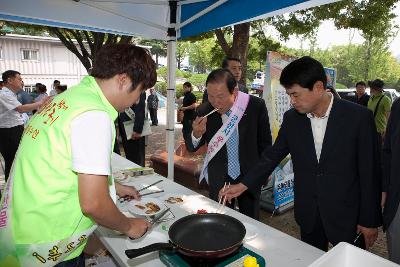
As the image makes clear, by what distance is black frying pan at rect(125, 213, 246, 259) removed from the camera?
4.40 feet

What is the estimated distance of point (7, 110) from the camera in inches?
197

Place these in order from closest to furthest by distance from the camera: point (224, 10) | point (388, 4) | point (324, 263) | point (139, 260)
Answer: point (324, 263) < point (139, 260) < point (224, 10) < point (388, 4)

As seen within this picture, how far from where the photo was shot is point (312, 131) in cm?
200

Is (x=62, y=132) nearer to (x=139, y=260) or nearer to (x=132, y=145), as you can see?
(x=139, y=260)

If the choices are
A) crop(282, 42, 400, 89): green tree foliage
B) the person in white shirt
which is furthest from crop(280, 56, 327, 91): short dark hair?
crop(282, 42, 400, 89): green tree foliage

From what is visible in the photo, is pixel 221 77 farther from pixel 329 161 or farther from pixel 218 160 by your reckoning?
pixel 329 161

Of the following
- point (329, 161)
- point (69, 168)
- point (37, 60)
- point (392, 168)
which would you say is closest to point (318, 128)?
point (329, 161)

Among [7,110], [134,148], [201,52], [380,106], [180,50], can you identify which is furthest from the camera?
[180,50]

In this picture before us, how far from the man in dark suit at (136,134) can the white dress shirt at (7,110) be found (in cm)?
172

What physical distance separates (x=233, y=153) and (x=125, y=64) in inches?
67.3

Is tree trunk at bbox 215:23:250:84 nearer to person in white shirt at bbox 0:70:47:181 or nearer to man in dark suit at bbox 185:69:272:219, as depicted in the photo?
person in white shirt at bbox 0:70:47:181

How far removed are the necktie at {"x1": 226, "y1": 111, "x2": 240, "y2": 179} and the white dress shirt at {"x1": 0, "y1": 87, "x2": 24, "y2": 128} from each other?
13.4 ft

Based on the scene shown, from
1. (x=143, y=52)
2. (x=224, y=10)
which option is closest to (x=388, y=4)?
(x=224, y=10)

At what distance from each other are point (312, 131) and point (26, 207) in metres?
1.67
